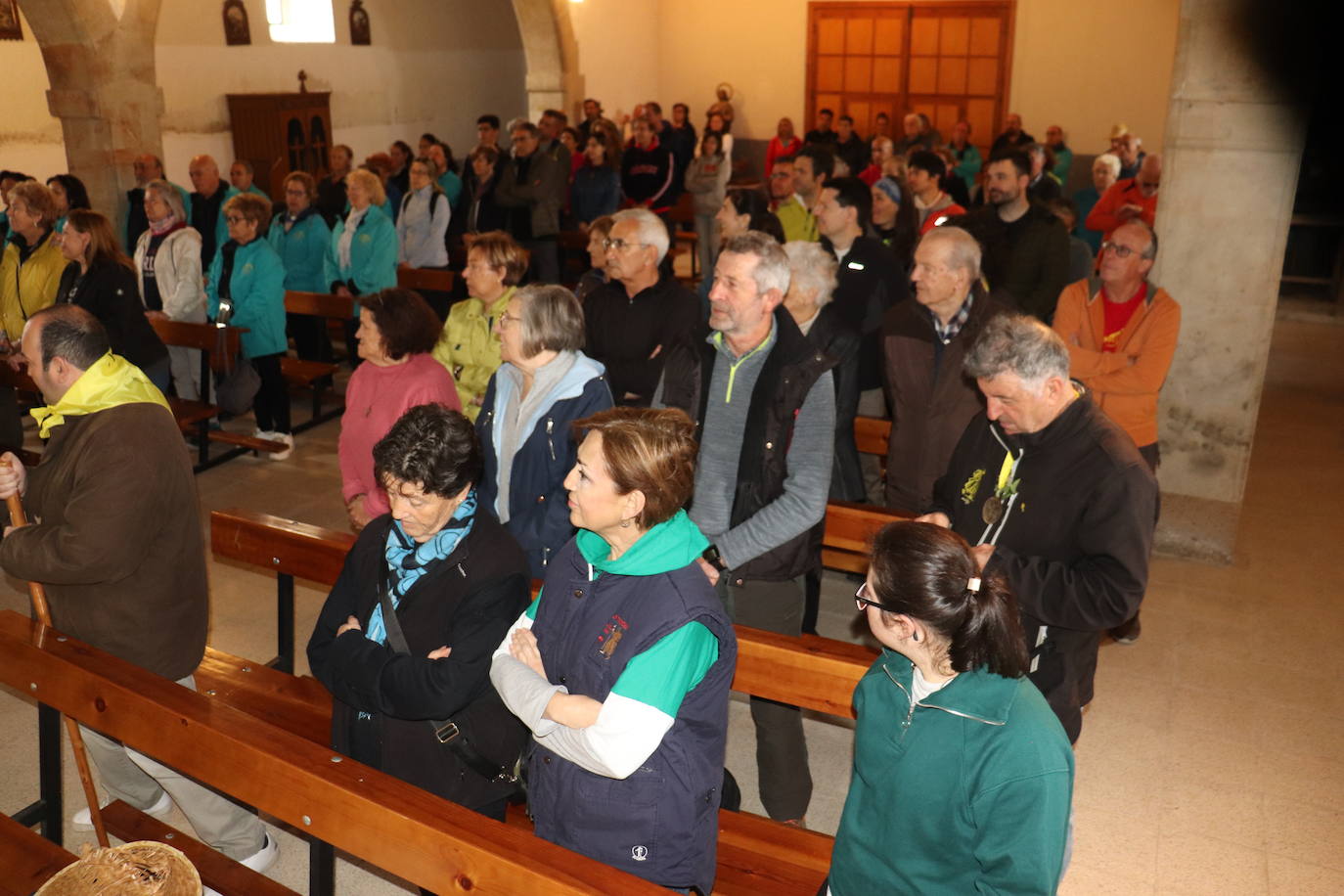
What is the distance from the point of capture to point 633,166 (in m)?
12.8

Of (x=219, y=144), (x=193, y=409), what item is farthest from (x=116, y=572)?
(x=219, y=144)

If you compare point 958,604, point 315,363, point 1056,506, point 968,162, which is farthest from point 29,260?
point 968,162

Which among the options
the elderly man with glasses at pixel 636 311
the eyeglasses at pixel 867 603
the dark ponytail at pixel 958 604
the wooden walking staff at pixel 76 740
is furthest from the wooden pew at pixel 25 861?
the elderly man with glasses at pixel 636 311

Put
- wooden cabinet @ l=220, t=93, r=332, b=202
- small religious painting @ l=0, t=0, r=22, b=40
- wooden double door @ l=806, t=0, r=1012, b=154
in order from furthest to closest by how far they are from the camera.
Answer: wooden double door @ l=806, t=0, r=1012, b=154 < wooden cabinet @ l=220, t=93, r=332, b=202 < small religious painting @ l=0, t=0, r=22, b=40

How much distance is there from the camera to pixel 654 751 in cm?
220

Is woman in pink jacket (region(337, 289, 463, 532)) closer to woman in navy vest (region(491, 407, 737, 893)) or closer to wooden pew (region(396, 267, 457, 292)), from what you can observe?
woman in navy vest (region(491, 407, 737, 893))

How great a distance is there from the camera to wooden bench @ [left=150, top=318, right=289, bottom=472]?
6652mm

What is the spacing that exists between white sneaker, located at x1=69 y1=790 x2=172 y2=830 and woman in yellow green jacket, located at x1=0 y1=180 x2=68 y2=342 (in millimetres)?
3617

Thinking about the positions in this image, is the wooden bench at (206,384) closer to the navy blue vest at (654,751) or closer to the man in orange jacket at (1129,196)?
the navy blue vest at (654,751)

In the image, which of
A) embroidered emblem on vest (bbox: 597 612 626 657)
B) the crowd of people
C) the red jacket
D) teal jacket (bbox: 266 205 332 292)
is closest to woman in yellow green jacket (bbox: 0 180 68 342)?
the crowd of people

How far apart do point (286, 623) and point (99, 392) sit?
4.62 feet

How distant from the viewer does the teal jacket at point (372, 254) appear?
7781mm

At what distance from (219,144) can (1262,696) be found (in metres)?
12.5

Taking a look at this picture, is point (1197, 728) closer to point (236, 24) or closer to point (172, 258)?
point (172, 258)
